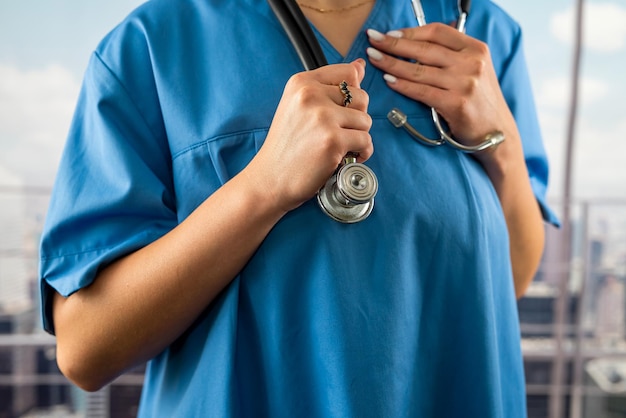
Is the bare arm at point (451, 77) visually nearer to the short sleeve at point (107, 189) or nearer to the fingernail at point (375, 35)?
the fingernail at point (375, 35)

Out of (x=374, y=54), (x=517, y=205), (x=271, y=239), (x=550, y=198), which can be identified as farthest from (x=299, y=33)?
(x=550, y=198)

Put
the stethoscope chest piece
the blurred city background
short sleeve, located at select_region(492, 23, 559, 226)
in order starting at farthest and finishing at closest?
the blurred city background < short sleeve, located at select_region(492, 23, 559, 226) < the stethoscope chest piece

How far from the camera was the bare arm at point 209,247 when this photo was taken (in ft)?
1.56

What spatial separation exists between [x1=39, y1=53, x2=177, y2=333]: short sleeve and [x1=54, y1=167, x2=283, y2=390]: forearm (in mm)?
21

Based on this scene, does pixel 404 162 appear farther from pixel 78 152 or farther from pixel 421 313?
pixel 78 152

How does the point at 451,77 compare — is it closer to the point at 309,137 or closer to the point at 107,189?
the point at 309,137

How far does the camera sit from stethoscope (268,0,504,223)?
476 mm

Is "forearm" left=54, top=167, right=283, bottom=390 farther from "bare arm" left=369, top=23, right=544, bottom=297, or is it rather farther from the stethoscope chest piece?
"bare arm" left=369, top=23, right=544, bottom=297

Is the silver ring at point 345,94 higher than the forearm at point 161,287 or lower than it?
higher

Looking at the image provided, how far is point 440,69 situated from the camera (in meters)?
0.58

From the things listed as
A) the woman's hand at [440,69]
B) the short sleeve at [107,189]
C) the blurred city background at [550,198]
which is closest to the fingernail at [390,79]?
the woman's hand at [440,69]

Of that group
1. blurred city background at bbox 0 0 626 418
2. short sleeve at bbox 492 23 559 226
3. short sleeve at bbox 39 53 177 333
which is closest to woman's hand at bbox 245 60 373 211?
short sleeve at bbox 39 53 177 333

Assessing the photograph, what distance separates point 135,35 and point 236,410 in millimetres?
370

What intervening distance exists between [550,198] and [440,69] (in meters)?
1.76
